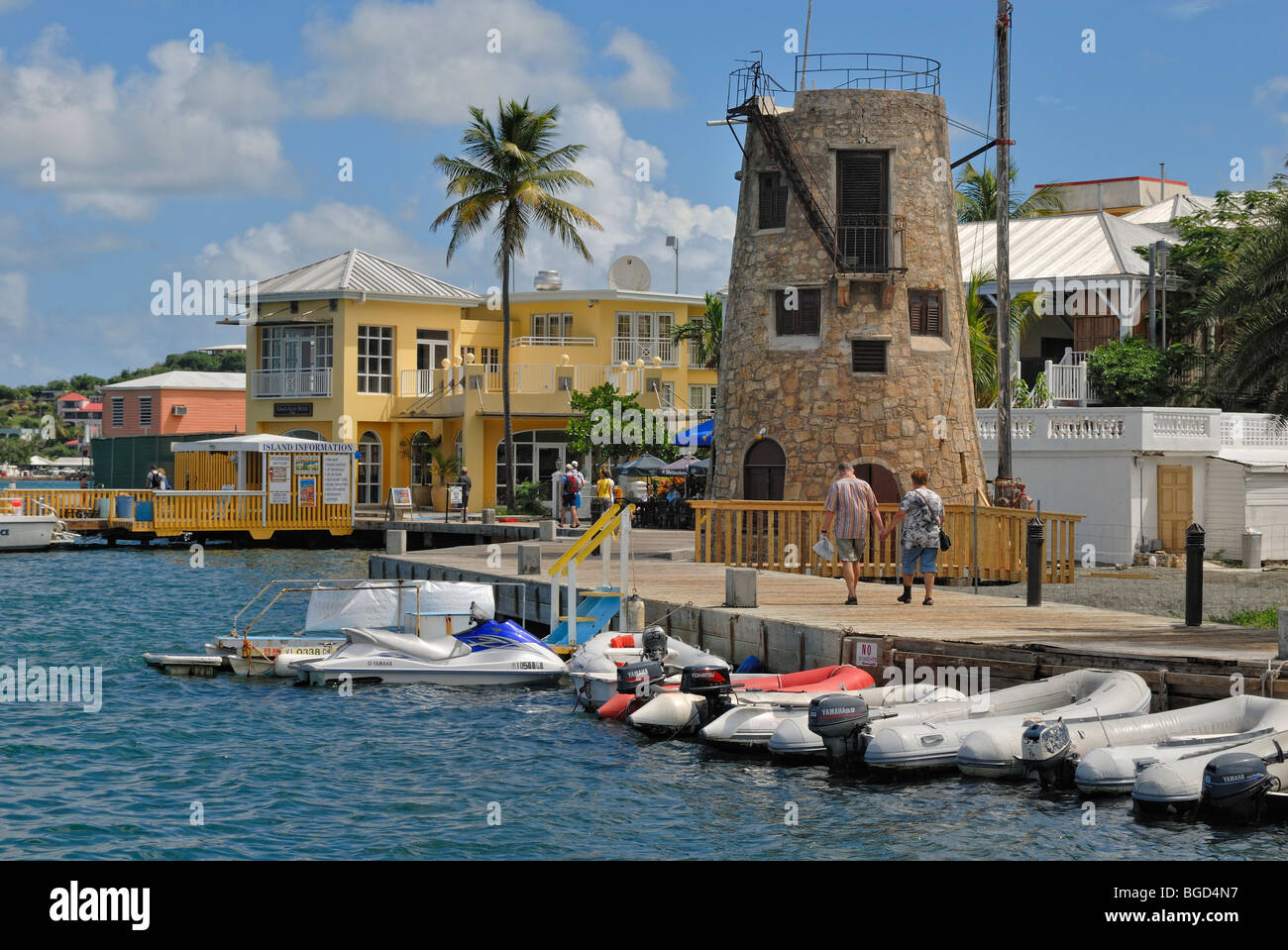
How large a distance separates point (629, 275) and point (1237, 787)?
45.8 m

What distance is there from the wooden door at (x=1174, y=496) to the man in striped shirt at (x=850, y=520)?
16.9m

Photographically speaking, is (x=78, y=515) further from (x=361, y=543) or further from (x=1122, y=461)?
(x=1122, y=461)

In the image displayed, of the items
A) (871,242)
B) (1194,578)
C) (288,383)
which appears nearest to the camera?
(1194,578)

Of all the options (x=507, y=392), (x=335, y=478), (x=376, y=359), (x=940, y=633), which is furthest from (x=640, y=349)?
(x=940, y=633)

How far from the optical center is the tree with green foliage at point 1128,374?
43875mm

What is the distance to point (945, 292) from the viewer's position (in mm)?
32375

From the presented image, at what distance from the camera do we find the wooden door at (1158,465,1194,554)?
1385 inches

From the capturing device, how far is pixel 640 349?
5575cm

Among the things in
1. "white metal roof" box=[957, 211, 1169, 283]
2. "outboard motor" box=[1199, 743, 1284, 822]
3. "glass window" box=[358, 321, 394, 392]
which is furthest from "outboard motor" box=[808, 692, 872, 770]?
"glass window" box=[358, 321, 394, 392]

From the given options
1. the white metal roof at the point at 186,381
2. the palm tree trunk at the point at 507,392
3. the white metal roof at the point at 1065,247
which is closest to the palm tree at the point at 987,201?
the white metal roof at the point at 1065,247

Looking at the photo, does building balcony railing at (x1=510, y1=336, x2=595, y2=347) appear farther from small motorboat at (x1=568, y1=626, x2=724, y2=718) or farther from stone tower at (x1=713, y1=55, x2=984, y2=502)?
small motorboat at (x1=568, y1=626, x2=724, y2=718)

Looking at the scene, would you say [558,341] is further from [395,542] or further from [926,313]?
[926,313]

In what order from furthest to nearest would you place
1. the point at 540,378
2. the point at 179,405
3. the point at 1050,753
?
the point at 179,405 → the point at 540,378 → the point at 1050,753
